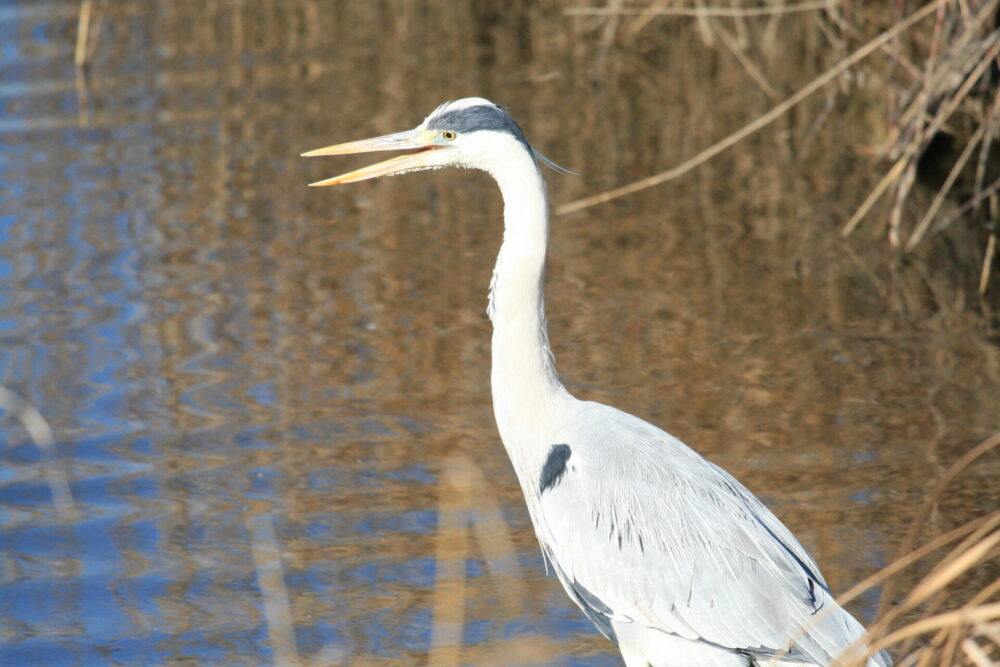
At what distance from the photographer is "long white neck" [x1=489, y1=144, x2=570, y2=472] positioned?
4305 millimetres

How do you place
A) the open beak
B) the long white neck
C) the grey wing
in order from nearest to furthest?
the grey wing → the long white neck → the open beak

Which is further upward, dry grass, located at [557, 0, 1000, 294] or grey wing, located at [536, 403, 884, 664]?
dry grass, located at [557, 0, 1000, 294]

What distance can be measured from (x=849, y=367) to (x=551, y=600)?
2.37 meters

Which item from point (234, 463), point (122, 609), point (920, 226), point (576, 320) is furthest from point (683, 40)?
point (122, 609)

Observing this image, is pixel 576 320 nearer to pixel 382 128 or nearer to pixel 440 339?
pixel 440 339

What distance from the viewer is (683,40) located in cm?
1266

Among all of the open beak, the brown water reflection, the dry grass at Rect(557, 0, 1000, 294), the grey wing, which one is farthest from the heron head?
the dry grass at Rect(557, 0, 1000, 294)

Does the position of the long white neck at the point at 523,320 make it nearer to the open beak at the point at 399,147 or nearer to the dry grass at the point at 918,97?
the open beak at the point at 399,147

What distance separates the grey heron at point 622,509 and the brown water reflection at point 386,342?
287mm

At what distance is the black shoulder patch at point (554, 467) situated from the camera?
14.2 ft

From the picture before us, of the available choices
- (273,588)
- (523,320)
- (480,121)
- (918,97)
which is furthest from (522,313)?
(918,97)

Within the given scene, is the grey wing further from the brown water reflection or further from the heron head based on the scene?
the heron head

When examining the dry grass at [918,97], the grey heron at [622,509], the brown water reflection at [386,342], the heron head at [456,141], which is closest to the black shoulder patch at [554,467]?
the grey heron at [622,509]

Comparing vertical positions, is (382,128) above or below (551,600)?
above
